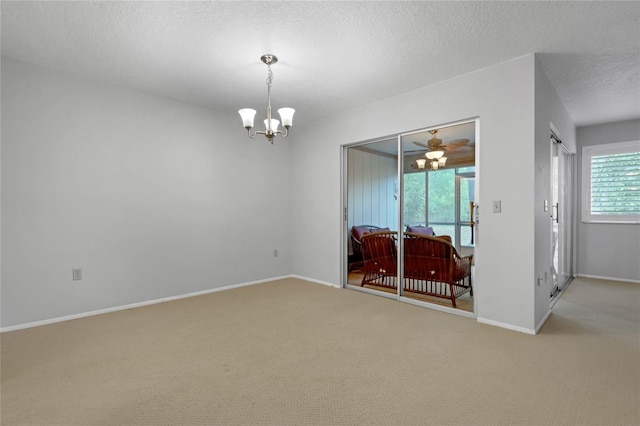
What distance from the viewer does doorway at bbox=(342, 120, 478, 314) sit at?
11.5 feet

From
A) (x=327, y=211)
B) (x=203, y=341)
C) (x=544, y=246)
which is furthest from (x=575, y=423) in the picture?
(x=327, y=211)

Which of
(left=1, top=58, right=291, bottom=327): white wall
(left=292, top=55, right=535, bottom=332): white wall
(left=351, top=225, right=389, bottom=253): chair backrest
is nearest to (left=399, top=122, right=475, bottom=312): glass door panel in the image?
(left=292, top=55, right=535, bottom=332): white wall

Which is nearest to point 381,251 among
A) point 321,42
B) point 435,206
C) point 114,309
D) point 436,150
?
point 435,206

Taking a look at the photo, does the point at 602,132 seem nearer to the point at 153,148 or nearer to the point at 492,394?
Answer: the point at 492,394

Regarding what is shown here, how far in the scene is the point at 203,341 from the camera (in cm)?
274

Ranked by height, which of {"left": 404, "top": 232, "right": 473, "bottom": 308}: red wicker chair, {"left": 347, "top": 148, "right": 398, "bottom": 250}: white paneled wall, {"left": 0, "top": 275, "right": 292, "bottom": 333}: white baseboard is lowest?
{"left": 0, "top": 275, "right": 292, "bottom": 333}: white baseboard

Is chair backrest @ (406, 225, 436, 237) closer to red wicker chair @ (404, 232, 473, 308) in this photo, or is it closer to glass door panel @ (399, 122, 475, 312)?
glass door panel @ (399, 122, 475, 312)

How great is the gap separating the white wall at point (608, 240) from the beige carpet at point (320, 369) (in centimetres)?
187

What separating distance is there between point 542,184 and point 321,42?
2.55 meters

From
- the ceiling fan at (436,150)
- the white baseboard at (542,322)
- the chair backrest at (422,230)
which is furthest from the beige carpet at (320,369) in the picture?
the ceiling fan at (436,150)

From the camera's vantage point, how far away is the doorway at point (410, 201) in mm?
3506

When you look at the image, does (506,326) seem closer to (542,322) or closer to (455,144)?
(542,322)

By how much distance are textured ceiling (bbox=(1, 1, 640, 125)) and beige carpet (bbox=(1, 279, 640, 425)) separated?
2.57 meters

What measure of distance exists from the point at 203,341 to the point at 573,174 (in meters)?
6.08
